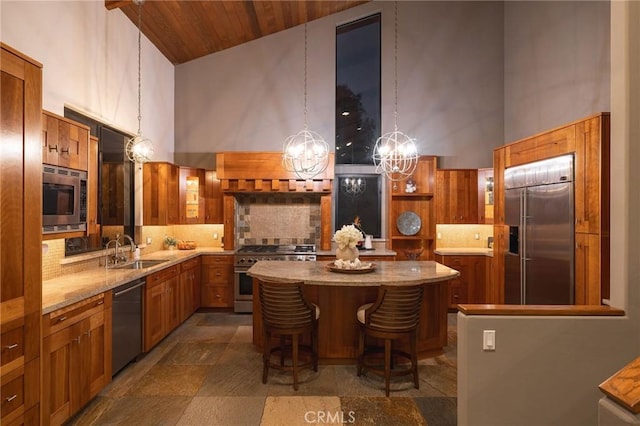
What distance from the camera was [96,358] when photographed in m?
2.92

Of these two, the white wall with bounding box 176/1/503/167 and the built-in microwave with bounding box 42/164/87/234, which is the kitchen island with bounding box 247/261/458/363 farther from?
the white wall with bounding box 176/1/503/167

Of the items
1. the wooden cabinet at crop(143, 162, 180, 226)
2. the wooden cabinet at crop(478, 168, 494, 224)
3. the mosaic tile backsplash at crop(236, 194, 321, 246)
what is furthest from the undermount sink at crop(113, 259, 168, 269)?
the wooden cabinet at crop(478, 168, 494, 224)

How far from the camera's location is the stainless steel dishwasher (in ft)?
10.7

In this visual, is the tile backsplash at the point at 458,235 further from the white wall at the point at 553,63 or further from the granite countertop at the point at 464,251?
the white wall at the point at 553,63

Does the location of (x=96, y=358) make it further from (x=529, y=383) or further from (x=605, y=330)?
(x=605, y=330)

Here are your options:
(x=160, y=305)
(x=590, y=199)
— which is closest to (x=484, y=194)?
(x=590, y=199)

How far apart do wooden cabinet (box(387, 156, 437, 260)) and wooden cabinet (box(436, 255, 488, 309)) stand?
0.46 metres

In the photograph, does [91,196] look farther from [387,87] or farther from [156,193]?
[387,87]

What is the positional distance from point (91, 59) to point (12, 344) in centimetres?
311

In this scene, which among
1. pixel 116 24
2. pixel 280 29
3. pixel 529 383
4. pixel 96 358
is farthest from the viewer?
pixel 280 29

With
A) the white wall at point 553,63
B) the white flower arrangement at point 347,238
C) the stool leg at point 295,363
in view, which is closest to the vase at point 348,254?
the white flower arrangement at point 347,238

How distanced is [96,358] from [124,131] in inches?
114

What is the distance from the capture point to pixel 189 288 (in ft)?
17.2

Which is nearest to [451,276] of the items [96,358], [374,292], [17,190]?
[374,292]
